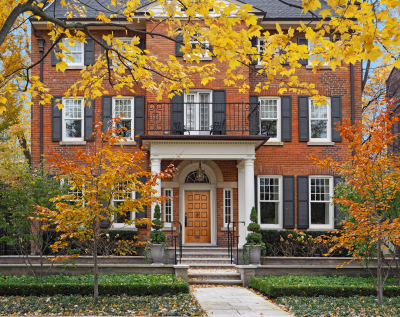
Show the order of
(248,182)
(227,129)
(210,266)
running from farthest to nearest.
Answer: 1. (227,129)
2. (248,182)
3. (210,266)

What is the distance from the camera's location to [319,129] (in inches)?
690

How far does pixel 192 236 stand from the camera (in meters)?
17.2

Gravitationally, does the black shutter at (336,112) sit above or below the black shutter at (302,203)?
above

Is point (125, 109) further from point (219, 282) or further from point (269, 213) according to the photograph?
point (219, 282)

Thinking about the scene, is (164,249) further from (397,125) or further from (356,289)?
(397,125)

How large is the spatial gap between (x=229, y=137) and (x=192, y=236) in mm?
4613

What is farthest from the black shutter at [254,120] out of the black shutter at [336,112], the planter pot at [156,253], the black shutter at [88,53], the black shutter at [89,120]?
the black shutter at [88,53]

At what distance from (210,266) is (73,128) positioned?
7.84 metres

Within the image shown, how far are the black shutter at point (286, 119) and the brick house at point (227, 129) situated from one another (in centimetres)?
4

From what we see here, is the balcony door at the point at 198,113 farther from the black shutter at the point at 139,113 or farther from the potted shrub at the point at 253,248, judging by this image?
the potted shrub at the point at 253,248

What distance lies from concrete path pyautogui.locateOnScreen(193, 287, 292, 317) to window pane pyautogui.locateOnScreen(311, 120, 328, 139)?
8042 millimetres

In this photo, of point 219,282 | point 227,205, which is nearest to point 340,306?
point 219,282

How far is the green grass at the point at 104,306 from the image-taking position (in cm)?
809

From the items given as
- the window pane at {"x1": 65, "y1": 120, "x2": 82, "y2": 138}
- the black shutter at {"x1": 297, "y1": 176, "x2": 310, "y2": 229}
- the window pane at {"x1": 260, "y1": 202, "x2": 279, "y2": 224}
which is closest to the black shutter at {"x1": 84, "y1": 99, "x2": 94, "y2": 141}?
the window pane at {"x1": 65, "y1": 120, "x2": 82, "y2": 138}
